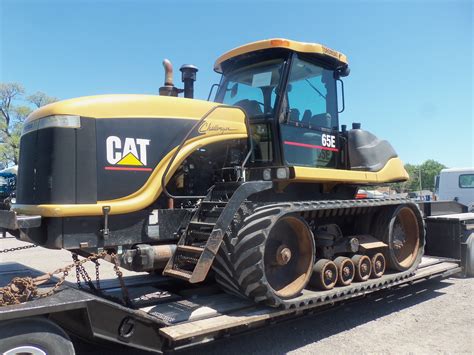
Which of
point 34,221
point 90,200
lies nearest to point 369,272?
point 90,200

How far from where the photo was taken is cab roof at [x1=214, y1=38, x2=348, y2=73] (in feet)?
17.1

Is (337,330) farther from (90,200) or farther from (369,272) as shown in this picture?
(90,200)

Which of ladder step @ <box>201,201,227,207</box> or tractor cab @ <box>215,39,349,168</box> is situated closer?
ladder step @ <box>201,201,227,207</box>

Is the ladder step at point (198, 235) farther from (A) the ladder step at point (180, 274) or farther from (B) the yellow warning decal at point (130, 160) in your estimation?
(B) the yellow warning decal at point (130, 160)

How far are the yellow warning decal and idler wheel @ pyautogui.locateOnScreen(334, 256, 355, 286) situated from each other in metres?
2.63

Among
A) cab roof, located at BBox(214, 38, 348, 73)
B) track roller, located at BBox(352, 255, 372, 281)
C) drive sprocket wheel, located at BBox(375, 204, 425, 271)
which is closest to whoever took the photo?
cab roof, located at BBox(214, 38, 348, 73)

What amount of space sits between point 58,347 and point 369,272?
3.90 m

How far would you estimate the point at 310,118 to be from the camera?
18.9ft

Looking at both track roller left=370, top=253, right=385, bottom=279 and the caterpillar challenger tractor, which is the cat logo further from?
track roller left=370, top=253, right=385, bottom=279

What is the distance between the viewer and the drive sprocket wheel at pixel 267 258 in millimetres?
4324

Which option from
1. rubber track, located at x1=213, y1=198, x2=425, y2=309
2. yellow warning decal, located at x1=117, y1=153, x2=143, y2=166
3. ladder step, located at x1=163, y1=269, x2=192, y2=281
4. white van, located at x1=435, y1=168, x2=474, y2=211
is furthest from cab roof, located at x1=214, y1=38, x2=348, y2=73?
white van, located at x1=435, y1=168, x2=474, y2=211

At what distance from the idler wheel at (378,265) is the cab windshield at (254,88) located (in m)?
2.40

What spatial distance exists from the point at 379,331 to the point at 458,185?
14.3 m

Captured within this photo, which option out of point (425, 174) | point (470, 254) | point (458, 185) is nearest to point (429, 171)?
point (425, 174)
